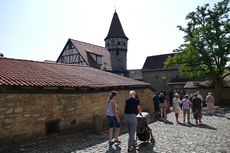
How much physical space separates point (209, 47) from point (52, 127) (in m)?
19.3

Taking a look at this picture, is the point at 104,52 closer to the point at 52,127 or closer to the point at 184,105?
the point at 184,105

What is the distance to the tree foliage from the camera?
61.5 ft

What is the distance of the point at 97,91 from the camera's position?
30.8 feet

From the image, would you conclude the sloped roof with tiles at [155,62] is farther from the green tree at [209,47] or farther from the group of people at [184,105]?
the group of people at [184,105]

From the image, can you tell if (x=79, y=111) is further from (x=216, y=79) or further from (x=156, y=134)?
(x=216, y=79)

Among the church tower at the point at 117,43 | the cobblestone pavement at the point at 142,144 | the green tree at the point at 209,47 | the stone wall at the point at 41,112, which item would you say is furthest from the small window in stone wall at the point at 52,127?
the church tower at the point at 117,43

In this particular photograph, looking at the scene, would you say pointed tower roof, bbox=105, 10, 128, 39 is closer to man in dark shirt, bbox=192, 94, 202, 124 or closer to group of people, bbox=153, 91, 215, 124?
group of people, bbox=153, 91, 215, 124

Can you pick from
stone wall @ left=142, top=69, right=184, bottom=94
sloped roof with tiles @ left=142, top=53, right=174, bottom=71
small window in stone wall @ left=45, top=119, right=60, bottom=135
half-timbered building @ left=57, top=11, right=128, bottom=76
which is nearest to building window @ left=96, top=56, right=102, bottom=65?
half-timbered building @ left=57, top=11, right=128, bottom=76

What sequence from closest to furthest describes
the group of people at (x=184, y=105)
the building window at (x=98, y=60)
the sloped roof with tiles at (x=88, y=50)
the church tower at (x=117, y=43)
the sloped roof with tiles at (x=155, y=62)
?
the group of people at (x=184, y=105) < the sloped roof with tiles at (x=88, y=50) < the building window at (x=98, y=60) < the sloped roof with tiles at (x=155, y=62) < the church tower at (x=117, y=43)

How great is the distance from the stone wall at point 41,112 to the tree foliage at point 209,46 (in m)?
14.7

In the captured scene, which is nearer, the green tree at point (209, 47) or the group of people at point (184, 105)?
the group of people at point (184, 105)

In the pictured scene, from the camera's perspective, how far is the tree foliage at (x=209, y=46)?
18.7 meters

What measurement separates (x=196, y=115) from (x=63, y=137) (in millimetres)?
6968

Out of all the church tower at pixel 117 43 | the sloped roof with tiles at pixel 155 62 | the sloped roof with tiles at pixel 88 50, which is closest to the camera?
the sloped roof with tiles at pixel 88 50
